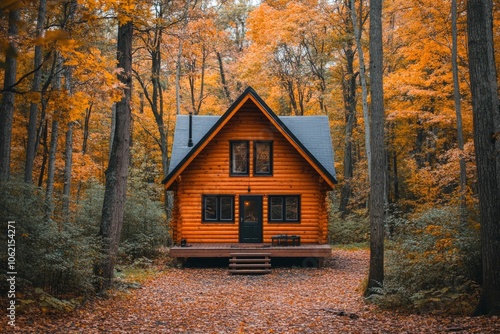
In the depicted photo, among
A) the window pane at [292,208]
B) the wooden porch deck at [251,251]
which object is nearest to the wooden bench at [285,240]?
the wooden porch deck at [251,251]

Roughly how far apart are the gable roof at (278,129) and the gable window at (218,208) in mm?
2003

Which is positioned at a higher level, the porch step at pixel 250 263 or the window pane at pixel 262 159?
the window pane at pixel 262 159

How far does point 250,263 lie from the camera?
64.6 ft

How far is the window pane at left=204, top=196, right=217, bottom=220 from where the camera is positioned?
846 inches

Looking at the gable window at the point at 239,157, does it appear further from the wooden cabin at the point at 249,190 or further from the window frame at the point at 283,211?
the window frame at the point at 283,211

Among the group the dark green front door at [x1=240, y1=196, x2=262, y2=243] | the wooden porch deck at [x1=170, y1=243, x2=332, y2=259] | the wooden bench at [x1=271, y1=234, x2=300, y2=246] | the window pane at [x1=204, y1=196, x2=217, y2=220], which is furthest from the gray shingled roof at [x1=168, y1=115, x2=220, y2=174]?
the wooden bench at [x1=271, y1=234, x2=300, y2=246]

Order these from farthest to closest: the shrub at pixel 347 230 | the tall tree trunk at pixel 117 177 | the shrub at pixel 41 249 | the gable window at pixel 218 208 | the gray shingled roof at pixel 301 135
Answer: the shrub at pixel 347 230
the gray shingled roof at pixel 301 135
the gable window at pixel 218 208
the tall tree trunk at pixel 117 177
the shrub at pixel 41 249

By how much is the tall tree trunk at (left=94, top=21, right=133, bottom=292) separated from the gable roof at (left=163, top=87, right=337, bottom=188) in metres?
7.56

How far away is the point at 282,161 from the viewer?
21.6 metres

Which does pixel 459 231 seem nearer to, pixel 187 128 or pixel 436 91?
pixel 436 91

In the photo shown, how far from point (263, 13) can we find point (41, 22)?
1850 centimetres

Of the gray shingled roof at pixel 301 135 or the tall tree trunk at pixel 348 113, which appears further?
the tall tree trunk at pixel 348 113

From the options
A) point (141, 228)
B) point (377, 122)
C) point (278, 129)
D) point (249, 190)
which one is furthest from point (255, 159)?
point (377, 122)

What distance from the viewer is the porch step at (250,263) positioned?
61.6 ft
